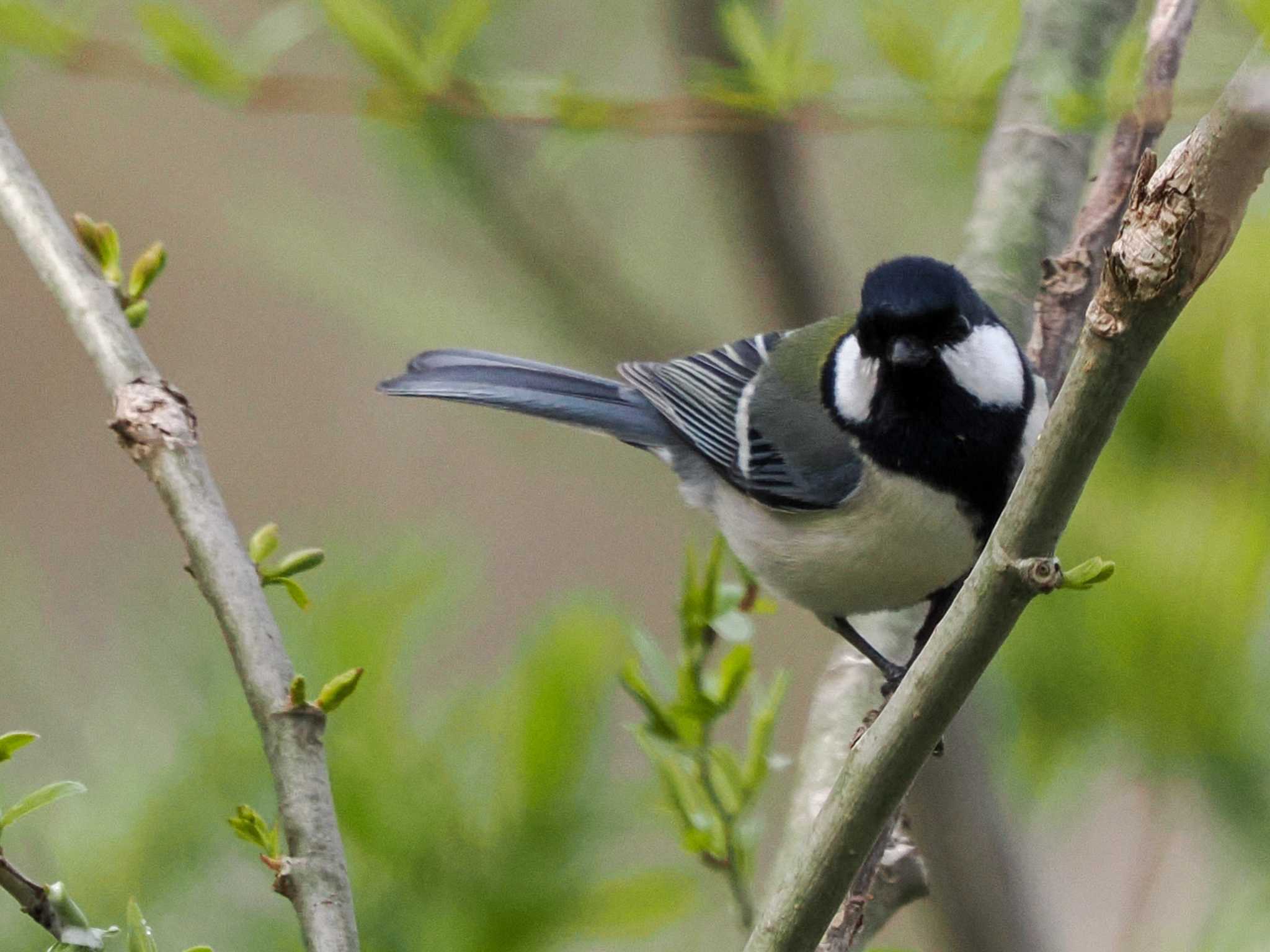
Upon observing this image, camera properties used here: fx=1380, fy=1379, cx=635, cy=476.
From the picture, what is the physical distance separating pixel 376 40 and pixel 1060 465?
77cm

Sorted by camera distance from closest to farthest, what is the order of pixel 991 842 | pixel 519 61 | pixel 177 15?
pixel 991 842 < pixel 177 15 < pixel 519 61

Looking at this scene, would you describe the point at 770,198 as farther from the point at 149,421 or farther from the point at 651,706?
the point at 149,421

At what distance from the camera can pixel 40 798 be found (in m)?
0.55

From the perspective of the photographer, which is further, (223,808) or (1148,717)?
(1148,717)

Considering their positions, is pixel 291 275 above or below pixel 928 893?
above

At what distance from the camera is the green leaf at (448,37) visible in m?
1.06

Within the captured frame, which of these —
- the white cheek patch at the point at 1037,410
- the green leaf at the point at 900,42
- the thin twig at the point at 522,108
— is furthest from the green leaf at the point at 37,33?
the white cheek patch at the point at 1037,410

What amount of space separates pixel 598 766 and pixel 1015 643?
1.29 feet

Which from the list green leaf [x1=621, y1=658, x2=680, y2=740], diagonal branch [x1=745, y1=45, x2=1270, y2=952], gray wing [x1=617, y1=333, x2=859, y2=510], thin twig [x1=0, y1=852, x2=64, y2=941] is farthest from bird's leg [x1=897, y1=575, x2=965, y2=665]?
thin twig [x1=0, y1=852, x2=64, y2=941]

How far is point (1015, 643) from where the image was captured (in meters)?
1.15

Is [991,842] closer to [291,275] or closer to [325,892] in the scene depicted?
[325,892]

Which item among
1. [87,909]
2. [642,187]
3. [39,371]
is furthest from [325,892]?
[39,371]

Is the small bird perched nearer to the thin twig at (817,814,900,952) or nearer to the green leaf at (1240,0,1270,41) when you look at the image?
the thin twig at (817,814,900,952)

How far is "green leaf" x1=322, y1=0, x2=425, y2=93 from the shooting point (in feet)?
3.54
